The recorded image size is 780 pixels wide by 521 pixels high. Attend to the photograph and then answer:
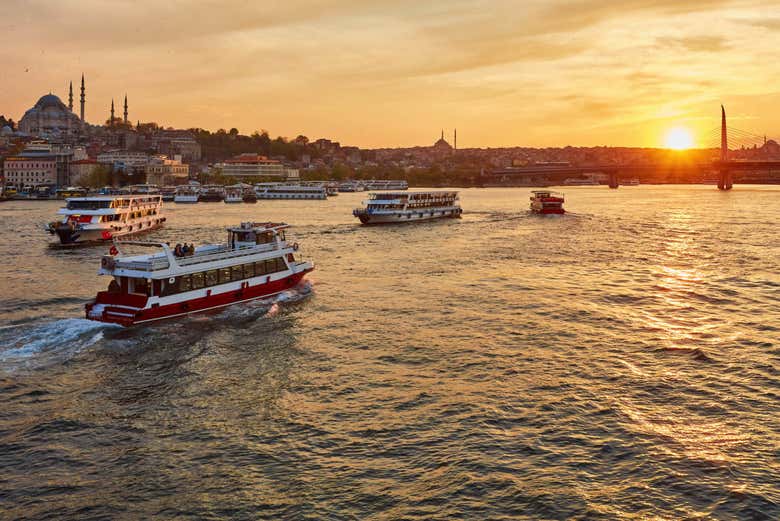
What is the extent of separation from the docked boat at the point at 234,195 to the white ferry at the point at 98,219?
175ft

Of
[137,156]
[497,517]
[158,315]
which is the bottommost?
[497,517]

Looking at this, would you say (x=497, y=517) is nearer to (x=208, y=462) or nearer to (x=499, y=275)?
(x=208, y=462)

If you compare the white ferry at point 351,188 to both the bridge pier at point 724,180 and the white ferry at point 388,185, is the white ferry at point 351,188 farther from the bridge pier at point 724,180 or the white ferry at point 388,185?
the bridge pier at point 724,180

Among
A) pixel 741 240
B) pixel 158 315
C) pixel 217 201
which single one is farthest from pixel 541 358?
pixel 217 201

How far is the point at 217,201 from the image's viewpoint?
119812mm

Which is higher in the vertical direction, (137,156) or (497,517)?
(137,156)

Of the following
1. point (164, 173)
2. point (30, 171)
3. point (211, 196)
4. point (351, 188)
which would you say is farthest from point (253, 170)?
point (211, 196)

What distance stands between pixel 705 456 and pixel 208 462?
9.55 metres

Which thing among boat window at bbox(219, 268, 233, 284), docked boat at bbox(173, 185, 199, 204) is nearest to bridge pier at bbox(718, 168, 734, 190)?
docked boat at bbox(173, 185, 199, 204)

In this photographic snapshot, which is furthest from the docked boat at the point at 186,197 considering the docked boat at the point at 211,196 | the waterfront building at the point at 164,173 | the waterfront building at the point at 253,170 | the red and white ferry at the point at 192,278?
the red and white ferry at the point at 192,278

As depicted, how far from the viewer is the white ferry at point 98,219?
4566 cm

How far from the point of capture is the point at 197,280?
2350 centimetres

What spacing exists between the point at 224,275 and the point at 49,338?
20.6ft

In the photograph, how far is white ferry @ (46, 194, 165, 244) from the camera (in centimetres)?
4566
